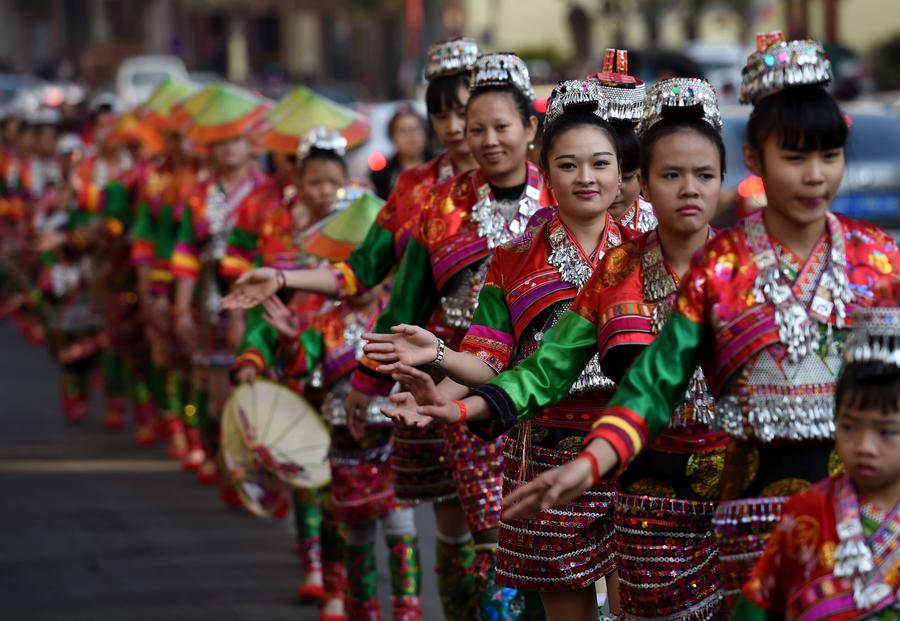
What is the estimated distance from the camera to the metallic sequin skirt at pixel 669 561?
4289 mm

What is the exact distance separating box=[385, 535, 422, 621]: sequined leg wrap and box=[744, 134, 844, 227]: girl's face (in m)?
3.02

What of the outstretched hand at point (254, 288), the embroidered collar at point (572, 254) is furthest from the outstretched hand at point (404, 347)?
the outstretched hand at point (254, 288)

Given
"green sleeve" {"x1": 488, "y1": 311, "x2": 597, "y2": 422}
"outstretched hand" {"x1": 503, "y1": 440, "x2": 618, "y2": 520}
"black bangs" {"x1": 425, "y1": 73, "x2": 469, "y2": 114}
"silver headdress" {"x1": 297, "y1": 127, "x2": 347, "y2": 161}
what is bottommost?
"outstretched hand" {"x1": 503, "y1": 440, "x2": 618, "y2": 520}

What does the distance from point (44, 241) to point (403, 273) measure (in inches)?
293

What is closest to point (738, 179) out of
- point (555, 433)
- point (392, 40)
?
point (555, 433)

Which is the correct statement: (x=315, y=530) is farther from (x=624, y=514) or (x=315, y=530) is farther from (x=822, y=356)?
(x=822, y=356)

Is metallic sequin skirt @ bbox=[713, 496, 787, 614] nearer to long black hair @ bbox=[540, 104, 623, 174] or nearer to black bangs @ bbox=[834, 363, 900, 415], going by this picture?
black bangs @ bbox=[834, 363, 900, 415]

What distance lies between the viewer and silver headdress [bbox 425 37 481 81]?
6.23 meters

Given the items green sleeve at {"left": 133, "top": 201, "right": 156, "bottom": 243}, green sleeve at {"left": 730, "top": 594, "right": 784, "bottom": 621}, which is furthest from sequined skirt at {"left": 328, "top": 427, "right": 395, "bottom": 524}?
green sleeve at {"left": 133, "top": 201, "right": 156, "bottom": 243}

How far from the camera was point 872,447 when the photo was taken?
3.27 meters

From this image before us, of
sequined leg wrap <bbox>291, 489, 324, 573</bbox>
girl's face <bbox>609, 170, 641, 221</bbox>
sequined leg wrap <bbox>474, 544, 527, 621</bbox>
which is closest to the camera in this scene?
girl's face <bbox>609, 170, 641, 221</bbox>

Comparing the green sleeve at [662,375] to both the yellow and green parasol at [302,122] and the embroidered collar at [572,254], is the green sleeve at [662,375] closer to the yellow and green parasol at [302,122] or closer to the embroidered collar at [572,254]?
the embroidered collar at [572,254]

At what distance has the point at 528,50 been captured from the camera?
5300 cm

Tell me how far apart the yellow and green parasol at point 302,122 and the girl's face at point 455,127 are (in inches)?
74.2
